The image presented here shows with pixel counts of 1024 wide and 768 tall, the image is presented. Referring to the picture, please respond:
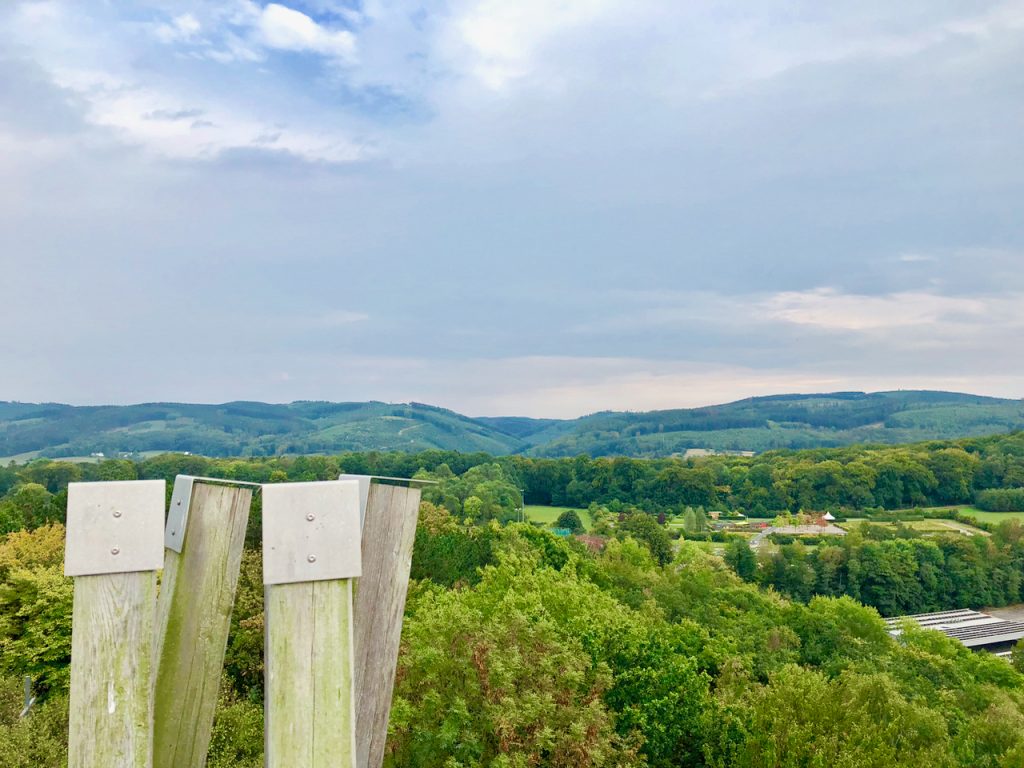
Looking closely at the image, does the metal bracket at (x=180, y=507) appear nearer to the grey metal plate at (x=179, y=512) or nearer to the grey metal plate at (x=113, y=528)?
the grey metal plate at (x=179, y=512)

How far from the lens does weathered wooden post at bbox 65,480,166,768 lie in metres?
2.41

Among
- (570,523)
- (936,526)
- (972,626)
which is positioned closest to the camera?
(972,626)

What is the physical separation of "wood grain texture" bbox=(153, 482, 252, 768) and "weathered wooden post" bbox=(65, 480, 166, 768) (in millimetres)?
607

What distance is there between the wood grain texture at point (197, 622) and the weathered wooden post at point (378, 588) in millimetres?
584

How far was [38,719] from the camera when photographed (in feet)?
45.0

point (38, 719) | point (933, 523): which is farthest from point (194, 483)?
point (933, 523)

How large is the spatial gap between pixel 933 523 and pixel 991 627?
39463 mm

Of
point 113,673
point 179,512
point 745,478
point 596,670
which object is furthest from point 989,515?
point 113,673

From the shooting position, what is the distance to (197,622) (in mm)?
3193

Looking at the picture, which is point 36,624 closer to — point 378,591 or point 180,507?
point 180,507

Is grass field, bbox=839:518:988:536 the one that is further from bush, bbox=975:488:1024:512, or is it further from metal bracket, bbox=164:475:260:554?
metal bracket, bbox=164:475:260:554

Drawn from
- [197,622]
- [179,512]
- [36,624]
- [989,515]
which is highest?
[179,512]

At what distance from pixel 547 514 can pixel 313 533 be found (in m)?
110

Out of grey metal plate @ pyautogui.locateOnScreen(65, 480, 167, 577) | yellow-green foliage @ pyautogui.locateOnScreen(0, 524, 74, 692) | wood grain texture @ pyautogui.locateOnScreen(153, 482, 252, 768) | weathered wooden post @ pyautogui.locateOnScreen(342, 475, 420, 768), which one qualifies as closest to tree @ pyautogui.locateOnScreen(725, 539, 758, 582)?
yellow-green foliage @ pyautogui.locateOnScreen(0, 524, 74, 692)
